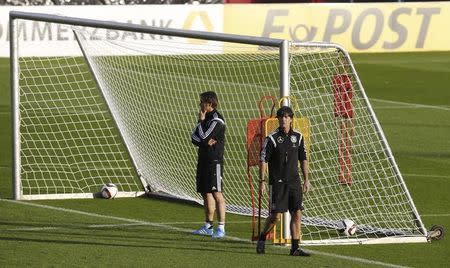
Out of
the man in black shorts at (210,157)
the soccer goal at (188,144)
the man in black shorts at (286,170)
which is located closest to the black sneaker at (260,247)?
the man in black shorts at (286,170)

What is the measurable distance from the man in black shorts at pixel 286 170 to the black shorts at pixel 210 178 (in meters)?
1.26

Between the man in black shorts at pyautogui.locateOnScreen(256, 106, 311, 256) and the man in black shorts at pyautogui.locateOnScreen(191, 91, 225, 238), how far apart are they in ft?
4.13

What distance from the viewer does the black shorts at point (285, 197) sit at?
45.9ft

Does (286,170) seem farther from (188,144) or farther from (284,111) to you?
(188,144)

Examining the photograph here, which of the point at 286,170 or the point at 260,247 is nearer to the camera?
the point at 286,170

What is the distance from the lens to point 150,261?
13898 millimetres

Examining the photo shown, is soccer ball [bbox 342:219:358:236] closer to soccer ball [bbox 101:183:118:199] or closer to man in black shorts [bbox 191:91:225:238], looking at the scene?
man in black shorts [bbox 191:91:225:238]

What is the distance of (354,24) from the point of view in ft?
131

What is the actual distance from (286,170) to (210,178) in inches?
57.9

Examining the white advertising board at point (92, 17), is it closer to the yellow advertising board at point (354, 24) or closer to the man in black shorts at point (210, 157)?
the yellow advertising board at point (354, 24)

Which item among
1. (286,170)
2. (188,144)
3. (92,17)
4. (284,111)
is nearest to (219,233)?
(286,170)

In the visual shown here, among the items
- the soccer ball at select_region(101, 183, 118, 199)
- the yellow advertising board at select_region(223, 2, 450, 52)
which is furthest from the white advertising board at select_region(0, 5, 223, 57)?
the soccer ball at select_region(101, 183, 118, 199)

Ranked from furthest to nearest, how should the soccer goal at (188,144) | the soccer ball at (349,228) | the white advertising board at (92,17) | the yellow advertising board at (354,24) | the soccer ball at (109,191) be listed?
the yellow advertising board at (354,24), the white advertising board at (92,17), the soccer ball at (109,191), the soccer goal at (188,144), the soccer ball at (349,228)

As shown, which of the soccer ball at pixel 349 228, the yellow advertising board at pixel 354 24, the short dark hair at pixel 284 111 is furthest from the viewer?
the yellow advertising board at pixel 354 24
